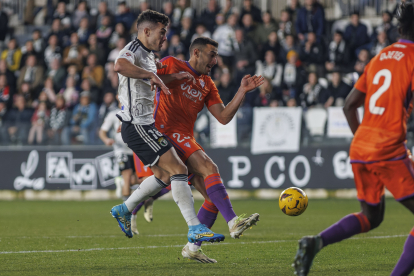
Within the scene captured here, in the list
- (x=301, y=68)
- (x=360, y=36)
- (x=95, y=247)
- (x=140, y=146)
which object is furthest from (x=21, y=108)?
(x=140, y=146)

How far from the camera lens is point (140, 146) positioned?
19.7 ft

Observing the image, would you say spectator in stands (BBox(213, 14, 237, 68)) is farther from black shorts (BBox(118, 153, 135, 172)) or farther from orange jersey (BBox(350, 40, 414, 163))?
orange jersey (BBox(350, 40, 414, 163))

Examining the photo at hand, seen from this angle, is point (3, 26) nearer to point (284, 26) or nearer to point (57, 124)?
point (57, 124)

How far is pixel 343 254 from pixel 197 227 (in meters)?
1.85

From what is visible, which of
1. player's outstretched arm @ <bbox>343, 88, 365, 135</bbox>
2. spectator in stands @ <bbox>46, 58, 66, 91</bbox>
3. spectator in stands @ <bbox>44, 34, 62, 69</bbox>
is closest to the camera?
player's outstretched arm @ <bbox>343, 88, 365, 135</bbox>

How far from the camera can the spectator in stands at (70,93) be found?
58.1 feet

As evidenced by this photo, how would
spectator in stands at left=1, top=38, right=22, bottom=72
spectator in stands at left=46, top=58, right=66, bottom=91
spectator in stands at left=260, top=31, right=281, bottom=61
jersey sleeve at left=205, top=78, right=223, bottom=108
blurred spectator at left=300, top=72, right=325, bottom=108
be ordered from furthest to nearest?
spectator in stands at left=1, top=38, right=22, bottom=72, spectator in stands at left=46, top=58, right=66, bottom=91, spectator in stands at left=260, top=31, right=281, bottom=61, blurred spectator at left=300, top=72, right=325, bottom=108, jersey sleeve at left=205, top=78, right=223, bottom=108

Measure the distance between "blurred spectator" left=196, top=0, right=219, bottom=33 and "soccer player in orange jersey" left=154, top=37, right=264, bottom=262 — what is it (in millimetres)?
11968

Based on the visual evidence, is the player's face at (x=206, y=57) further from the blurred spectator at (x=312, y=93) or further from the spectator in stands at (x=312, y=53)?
the spectator in stands at (x=312, y=53)

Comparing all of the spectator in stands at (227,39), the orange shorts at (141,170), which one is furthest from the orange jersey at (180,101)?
the spectator in stands at (227,39)

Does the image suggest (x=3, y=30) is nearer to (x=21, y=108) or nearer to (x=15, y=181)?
(x=21, y=108)

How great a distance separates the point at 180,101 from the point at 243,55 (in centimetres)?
1094

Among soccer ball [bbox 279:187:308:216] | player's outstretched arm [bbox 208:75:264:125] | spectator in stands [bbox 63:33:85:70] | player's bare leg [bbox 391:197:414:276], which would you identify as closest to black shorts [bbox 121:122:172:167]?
player's outstretched arm [bbox 208:75:264:125]

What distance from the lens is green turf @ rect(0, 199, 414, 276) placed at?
5758 millimetres
